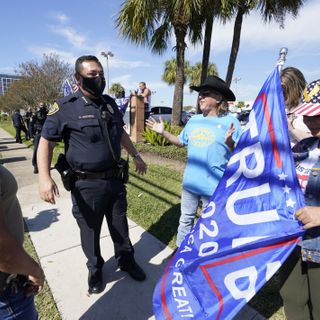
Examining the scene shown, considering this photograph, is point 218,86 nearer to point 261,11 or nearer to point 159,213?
point 159,213

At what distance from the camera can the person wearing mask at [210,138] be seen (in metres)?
2.41

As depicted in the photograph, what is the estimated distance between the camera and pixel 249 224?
1536 mm

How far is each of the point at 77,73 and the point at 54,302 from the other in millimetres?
2005

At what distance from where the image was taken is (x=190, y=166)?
2.61 m

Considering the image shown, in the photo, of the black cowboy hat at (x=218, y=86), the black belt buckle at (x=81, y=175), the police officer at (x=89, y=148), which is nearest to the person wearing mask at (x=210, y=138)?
the black cowboy hat at (x=218, y=86)

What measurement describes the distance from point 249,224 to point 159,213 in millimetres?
2692

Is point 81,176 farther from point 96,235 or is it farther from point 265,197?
point 265,197

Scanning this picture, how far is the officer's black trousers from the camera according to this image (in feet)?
7.68

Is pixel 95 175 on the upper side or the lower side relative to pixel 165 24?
lower

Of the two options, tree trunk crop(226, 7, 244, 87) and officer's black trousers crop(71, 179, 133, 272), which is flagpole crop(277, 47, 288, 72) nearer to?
officer's black trousers crop(71, 179, 133, 272)

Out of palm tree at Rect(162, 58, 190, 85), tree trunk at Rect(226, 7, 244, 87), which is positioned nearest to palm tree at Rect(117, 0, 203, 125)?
tree trunk at Rect(226, 7, 244, 87)

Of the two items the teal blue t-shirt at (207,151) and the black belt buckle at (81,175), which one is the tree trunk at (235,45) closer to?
the teal blue t-shirt at (207,151)

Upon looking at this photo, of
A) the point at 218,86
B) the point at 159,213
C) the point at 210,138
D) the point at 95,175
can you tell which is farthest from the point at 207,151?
the point at 159,213

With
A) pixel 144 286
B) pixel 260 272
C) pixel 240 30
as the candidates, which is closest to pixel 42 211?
pixel 144 286
